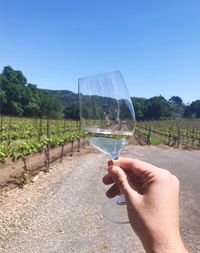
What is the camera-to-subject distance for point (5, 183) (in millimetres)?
10680

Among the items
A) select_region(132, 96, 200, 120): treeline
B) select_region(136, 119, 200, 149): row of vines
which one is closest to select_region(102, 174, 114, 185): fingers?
select_region(136, 119, 200, 149): row of vines

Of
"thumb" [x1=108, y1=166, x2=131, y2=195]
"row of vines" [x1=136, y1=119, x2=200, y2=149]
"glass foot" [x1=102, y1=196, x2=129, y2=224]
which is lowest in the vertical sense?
"row of vines" [x1=136, y1=119, x2=200, y2=149]

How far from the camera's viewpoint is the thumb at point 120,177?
153 cm

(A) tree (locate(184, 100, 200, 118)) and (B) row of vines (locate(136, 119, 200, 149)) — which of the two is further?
(A) tree (locate(184, 100, 200, 118))

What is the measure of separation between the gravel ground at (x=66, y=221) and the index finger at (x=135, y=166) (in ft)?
15.9

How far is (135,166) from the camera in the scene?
64.2 inches

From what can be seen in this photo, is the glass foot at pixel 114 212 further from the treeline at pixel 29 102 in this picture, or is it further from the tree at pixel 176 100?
the tree at pixel 176 100

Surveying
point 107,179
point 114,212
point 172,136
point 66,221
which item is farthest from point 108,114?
point 172,136

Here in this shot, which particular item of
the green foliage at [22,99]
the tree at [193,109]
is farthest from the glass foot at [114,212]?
the tree at [193,109]

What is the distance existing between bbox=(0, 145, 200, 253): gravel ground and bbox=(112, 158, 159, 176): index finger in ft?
15.9

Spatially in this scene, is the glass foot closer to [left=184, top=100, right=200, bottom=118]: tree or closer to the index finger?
the index finger

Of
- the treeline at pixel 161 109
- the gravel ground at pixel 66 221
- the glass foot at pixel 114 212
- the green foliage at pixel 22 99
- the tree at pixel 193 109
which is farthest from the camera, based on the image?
the tree at pixel 193 109

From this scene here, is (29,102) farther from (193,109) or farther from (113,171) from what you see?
(113,171)

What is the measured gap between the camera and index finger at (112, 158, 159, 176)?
5.14 ft
